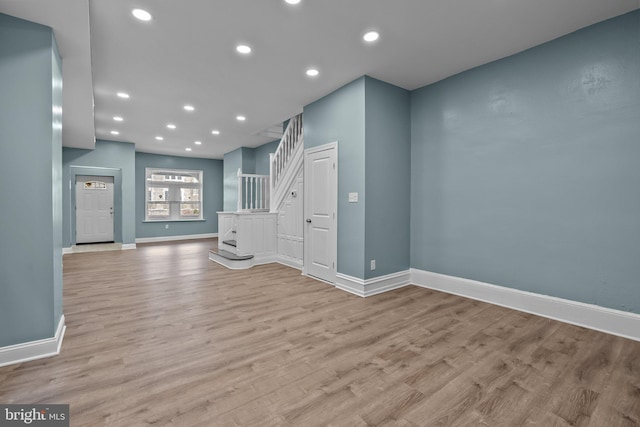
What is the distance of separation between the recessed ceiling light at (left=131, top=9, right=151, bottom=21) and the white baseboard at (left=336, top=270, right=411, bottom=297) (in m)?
3.74

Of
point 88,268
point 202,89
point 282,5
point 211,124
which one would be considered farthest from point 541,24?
point 88,268

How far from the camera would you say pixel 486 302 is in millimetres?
3570

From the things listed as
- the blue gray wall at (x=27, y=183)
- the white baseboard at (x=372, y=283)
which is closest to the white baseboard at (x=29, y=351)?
the blue gray wall at (x=27, y=183)

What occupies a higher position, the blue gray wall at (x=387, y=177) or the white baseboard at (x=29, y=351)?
the blue gray wall at (x=387, y=177)

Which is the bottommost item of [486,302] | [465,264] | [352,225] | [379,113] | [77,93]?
[486,302]

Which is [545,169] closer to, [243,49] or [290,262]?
[243,49]

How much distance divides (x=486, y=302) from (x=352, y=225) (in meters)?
1.97

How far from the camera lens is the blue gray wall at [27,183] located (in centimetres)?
220

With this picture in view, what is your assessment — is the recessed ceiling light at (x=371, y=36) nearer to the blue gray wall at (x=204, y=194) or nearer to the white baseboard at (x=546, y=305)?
the white baseboard at (x=546, y=305)

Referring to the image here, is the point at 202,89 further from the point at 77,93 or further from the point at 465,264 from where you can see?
the point at 465,264

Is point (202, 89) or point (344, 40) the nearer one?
point (344, 40)

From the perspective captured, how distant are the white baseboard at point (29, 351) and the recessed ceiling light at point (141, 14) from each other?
2.97 metres

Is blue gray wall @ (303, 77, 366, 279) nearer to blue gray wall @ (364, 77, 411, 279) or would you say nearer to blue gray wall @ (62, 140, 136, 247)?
blue gray wall @ (364, 77, 411, 279)

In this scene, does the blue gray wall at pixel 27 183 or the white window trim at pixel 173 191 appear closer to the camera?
the blue gray wall at pixel 27 183
